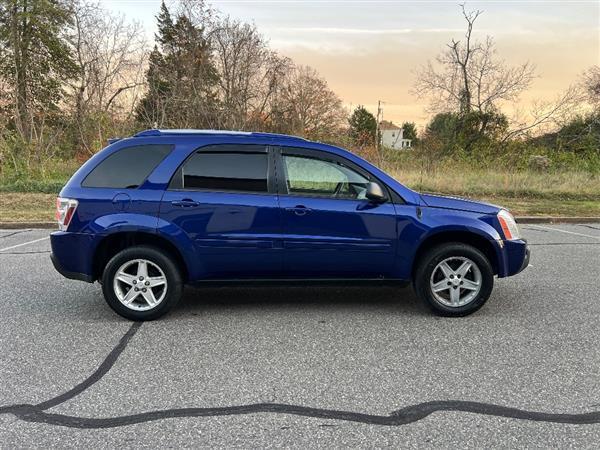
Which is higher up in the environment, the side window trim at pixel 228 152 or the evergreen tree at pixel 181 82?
the evergreen tree at pixel 181 82

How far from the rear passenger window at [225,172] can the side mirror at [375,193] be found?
0.96 m

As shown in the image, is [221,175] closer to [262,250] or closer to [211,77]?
[262,250]

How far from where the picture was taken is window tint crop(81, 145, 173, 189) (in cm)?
460

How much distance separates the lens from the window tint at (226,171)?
4.65 metres

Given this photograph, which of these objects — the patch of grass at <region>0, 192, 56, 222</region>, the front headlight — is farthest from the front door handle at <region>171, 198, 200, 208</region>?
the patch of grass at <region>0, 192, 56, 222</region>

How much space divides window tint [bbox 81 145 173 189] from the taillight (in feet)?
0.66

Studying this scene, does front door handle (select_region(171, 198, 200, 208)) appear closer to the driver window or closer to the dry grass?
the driver window

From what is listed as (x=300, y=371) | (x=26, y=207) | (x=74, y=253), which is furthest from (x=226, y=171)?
(x=26, y=207)

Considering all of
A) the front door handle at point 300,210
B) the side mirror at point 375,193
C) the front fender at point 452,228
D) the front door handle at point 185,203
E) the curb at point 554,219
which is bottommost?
the curb at point 554,219

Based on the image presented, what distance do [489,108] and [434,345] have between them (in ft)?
88.1

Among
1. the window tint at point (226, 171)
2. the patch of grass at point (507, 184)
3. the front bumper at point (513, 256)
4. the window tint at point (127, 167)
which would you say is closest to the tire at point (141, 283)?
the window tint at point (127, 167)

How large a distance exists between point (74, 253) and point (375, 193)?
2.84 meters

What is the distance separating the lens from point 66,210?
4539 mm

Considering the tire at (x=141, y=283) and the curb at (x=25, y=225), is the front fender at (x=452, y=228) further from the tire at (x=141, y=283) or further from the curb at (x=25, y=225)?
the curb at (x=25, y=225)
